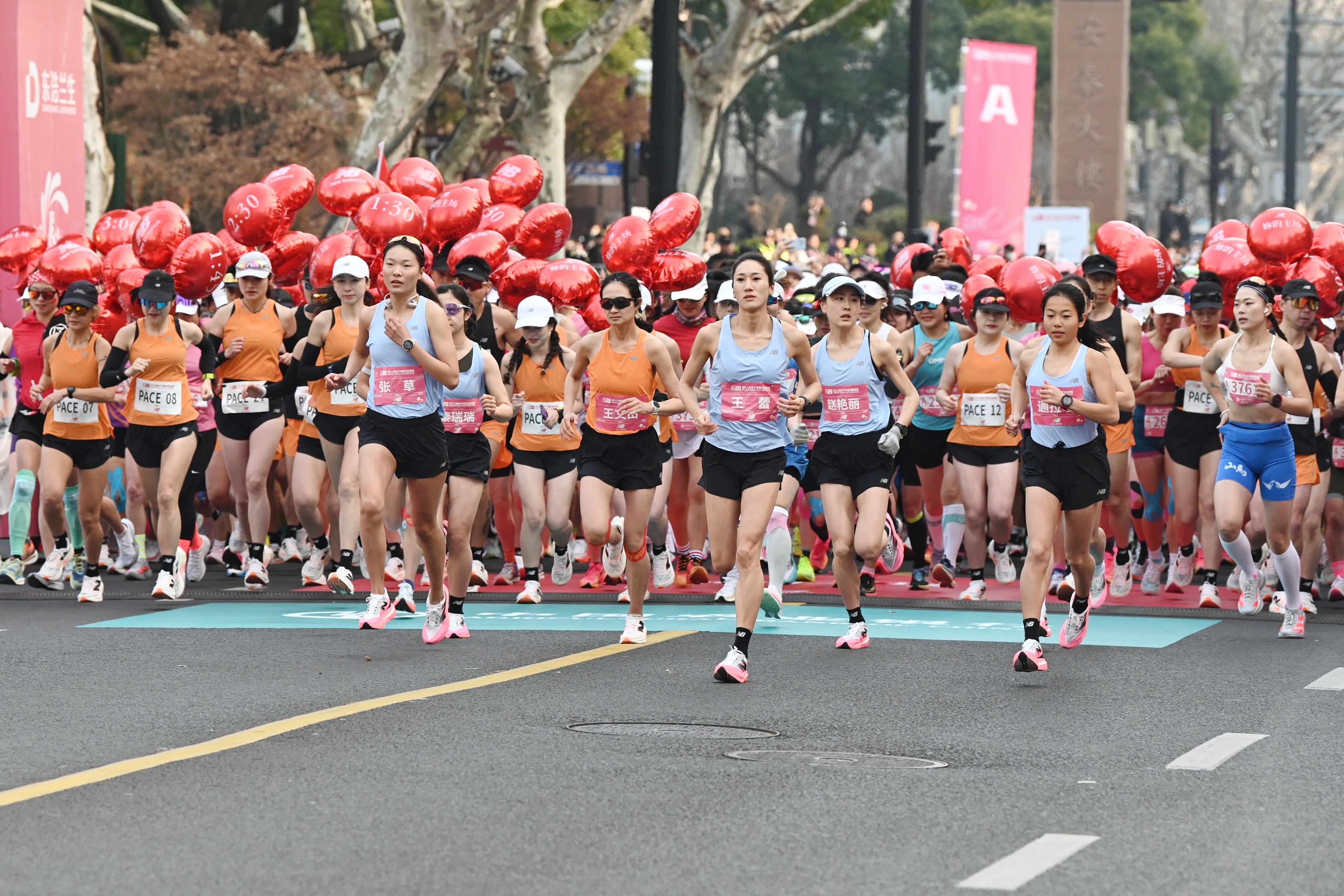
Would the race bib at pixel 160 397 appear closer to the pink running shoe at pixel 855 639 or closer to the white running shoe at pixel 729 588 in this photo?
the white running shoe at pixel 729 588

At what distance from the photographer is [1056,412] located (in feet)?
32.9

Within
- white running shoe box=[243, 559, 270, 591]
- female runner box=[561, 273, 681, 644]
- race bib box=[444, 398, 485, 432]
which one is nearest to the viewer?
female runner box=[561, 273, 681, 644]

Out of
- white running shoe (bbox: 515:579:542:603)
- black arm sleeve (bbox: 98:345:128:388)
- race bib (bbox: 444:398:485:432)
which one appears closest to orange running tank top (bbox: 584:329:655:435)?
race bib (bbox: 444:398:485:432)

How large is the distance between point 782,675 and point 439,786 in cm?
307

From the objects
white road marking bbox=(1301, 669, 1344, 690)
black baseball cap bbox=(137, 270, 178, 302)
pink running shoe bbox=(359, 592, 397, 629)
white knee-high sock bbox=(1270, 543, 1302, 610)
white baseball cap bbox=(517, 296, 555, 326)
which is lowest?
white road marking bbox=(1301, 669, 1344, 690)

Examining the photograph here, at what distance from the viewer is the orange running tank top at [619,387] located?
1135 cm

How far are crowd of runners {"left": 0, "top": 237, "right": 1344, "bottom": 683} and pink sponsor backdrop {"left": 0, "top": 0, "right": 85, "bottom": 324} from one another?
2.84 meters

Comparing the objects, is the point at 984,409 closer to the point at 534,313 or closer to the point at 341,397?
the point at 534,313

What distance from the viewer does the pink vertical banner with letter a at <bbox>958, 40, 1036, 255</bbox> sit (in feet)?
99.2

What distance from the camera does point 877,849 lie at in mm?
6262

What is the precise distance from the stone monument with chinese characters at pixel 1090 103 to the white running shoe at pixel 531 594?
46.2 meters

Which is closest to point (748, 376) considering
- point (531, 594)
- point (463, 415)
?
point (463, 415)

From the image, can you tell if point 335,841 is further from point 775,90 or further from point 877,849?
point 775,90

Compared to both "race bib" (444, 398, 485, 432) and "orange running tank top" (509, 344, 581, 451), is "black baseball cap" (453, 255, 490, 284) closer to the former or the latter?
"orange running tank top" (509, 344, 581, 451)
